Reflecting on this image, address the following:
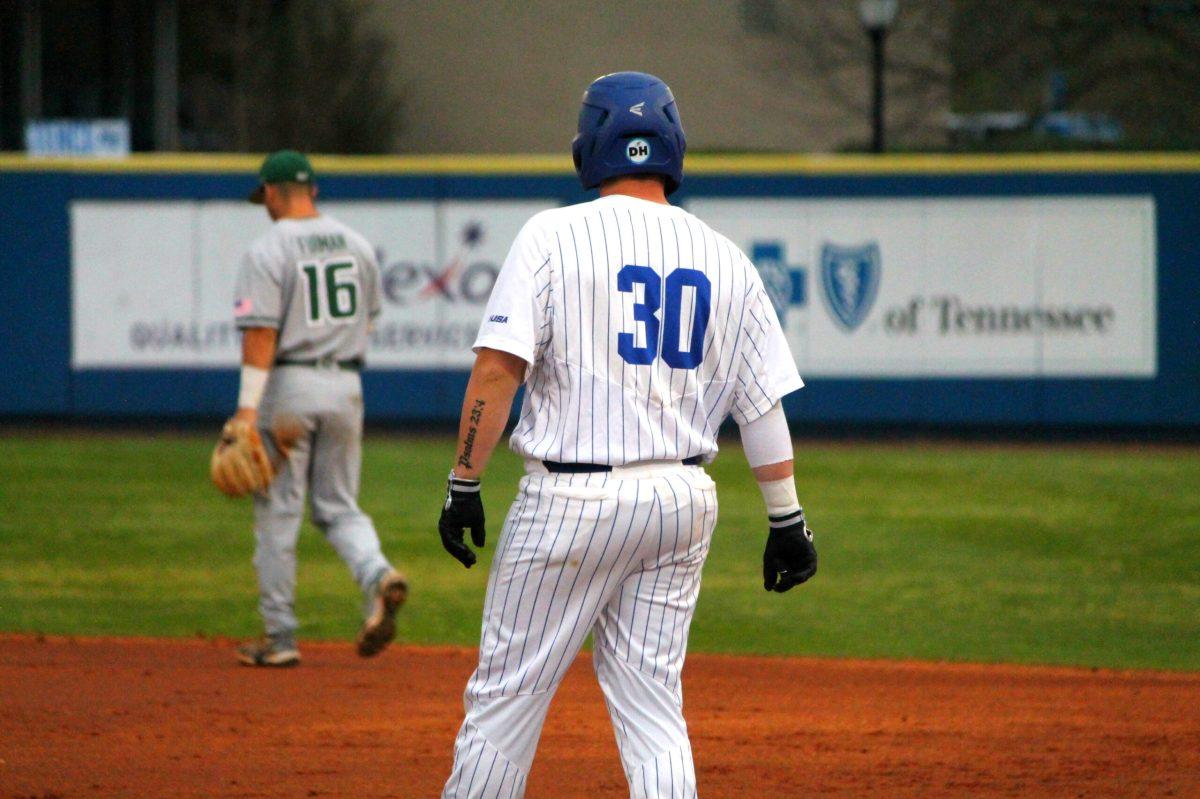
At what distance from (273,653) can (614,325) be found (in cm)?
397

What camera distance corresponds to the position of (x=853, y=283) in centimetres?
1723

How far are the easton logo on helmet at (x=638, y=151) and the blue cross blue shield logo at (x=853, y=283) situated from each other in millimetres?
13693

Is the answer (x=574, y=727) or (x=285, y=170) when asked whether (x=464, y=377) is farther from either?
(x=574, y=727)

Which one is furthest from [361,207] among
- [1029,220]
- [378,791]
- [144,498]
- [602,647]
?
[602,647]

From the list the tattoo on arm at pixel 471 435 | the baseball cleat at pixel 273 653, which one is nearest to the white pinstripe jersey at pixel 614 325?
the tattoo on arm at pixel 471 435

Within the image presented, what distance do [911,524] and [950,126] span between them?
1789 cm

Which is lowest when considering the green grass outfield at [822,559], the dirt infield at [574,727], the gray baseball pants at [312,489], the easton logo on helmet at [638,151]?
the green grass outfield at [822,559]

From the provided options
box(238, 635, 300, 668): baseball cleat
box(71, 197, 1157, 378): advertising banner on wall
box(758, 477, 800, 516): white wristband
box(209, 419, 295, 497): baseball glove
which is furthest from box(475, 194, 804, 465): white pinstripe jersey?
box(71, 197, 1157, 378): advertising banner on wall

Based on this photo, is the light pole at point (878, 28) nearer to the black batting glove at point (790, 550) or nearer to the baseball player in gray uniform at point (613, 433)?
the baseball player in gray uniform at point (613, 433)

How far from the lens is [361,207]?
17578mm

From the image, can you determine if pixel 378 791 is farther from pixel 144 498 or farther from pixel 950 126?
pixel 950 126

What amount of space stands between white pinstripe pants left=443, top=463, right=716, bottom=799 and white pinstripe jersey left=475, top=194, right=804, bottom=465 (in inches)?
3.8

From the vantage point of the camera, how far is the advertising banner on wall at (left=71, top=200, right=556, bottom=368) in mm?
17484

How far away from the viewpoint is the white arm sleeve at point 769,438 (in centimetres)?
381
